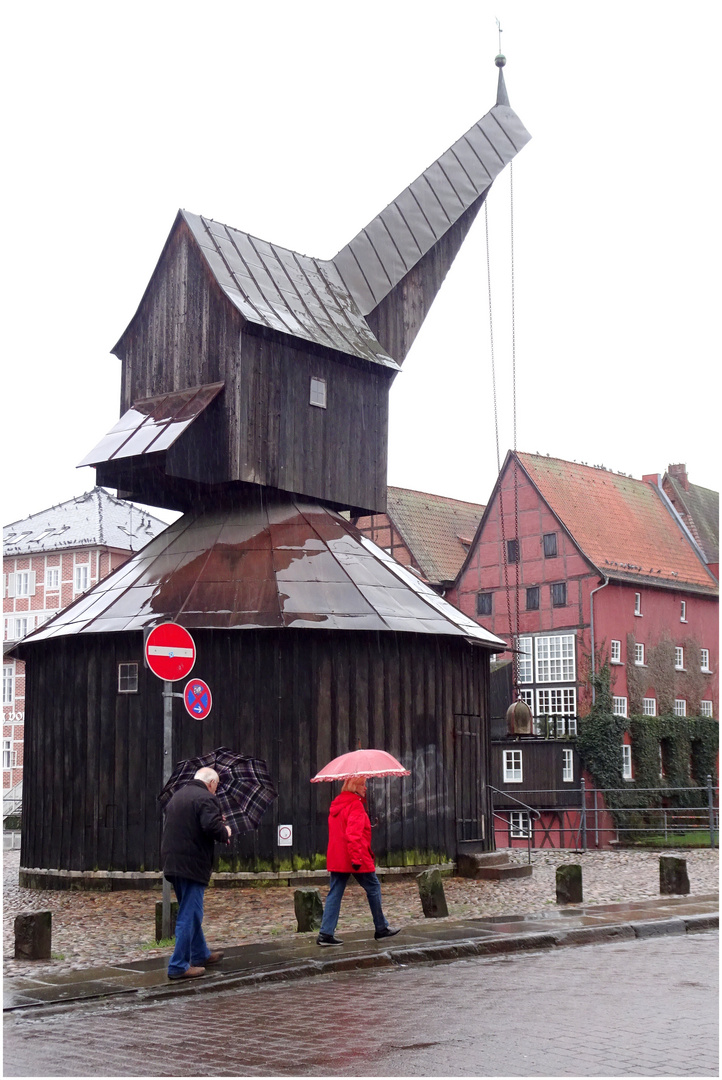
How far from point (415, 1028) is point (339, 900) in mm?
4225

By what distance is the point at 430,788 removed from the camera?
2080 centimetres

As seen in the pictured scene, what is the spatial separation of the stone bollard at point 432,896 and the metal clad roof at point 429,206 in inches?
533

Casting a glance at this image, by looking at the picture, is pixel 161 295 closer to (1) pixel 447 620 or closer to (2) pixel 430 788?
(1) pixel 447 620

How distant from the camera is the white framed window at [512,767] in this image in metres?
46.1

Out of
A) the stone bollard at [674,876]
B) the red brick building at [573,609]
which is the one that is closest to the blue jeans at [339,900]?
the stone bollard at [674,876]

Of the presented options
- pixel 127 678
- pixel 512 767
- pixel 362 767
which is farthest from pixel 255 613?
pixel 512 767

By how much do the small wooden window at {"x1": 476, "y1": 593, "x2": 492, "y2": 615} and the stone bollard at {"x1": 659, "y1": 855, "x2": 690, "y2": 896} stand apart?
3322 centimetres

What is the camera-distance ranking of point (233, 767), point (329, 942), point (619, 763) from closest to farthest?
point (329, 942)
point (233, 767)
point (619, 763)

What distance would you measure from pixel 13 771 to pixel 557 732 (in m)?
32.8

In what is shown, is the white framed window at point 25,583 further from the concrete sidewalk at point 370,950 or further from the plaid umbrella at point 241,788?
the concrete sidewalk at point 370,950

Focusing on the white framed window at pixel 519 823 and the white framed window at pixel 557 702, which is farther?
the white framed window at pixel 557 702

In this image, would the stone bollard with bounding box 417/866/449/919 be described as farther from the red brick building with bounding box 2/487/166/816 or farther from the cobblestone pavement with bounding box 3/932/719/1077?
the red brick building with bounding box 2/487/166/816

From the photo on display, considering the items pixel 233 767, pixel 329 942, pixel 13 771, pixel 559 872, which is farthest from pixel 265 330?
pixel 13 771

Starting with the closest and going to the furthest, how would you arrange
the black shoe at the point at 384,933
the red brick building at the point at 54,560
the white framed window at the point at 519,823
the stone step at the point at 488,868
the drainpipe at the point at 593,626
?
the black shoe at the point at 384,933
the stone step at the point at 488,868
the white framed window at the point at 519,823
the drainpipe at the point at 593,626
the red brick building at the point at 54,560
